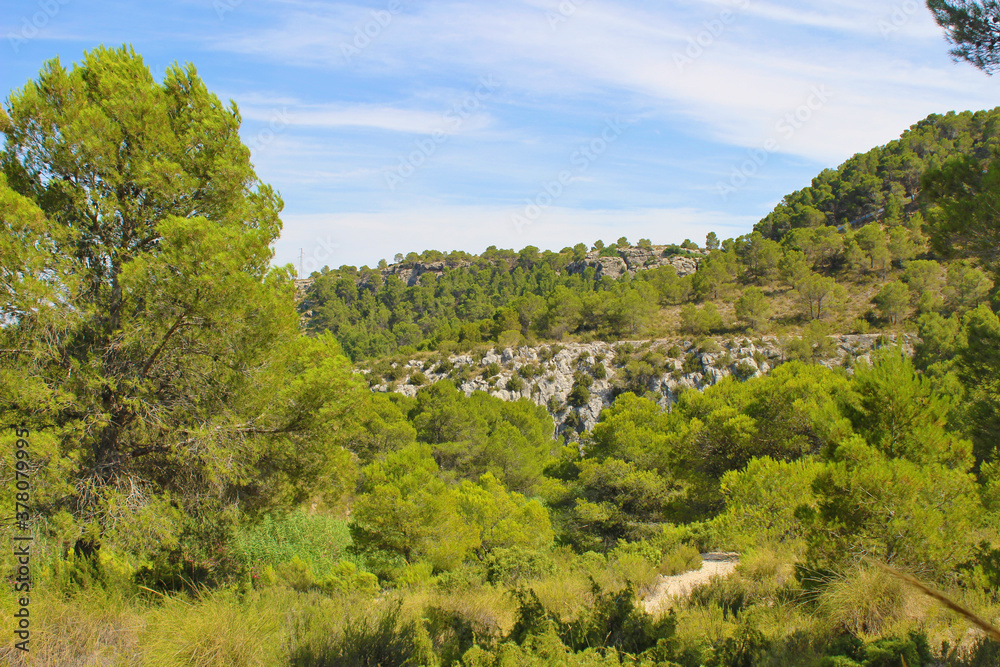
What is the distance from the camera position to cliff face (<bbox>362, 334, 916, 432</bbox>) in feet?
132

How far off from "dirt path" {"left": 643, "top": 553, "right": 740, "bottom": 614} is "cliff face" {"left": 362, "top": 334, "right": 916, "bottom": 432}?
31811 millimetres

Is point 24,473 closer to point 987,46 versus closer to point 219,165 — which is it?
point 219,165

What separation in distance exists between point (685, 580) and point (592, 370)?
3711 centimetres

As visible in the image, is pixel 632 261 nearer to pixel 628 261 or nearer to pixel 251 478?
pixel 628 261

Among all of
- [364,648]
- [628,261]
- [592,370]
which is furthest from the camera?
[628,261]

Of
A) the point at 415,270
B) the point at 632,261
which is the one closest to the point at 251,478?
the point at 632,261

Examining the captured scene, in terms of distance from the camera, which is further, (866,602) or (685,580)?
(685,580)

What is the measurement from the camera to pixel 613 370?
44.2 meters

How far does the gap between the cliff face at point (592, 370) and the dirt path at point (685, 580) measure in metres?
31.8

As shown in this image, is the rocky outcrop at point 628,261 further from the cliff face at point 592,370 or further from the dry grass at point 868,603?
the dry grass at point 868,603

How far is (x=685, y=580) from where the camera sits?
23.8ft

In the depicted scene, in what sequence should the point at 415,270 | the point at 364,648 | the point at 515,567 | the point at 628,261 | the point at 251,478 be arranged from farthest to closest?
the point at 415,270
the point at 628,261
the point at 515,567
the point at 251,478
the point at 364,648

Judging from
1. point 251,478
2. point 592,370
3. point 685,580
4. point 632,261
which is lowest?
point 685,580

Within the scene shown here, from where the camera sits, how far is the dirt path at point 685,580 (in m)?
5.95
